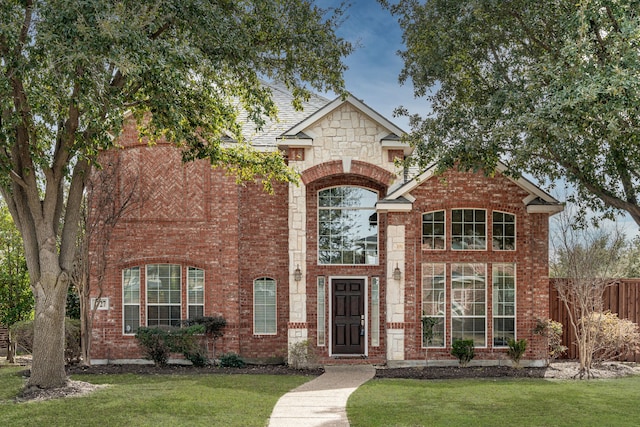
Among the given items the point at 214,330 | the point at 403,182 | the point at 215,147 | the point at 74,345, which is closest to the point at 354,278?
the point at 403,182

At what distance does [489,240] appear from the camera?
1628 centimetres

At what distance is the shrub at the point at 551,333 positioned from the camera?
1578 cm

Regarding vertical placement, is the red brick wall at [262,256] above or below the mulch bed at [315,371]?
above

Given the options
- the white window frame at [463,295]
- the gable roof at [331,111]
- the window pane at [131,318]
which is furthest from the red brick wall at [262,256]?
the white window frame at [463,295]

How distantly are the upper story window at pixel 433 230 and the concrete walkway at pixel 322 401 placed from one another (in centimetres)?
382

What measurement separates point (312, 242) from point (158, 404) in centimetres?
736

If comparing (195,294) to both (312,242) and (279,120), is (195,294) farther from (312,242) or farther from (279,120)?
(279,120)

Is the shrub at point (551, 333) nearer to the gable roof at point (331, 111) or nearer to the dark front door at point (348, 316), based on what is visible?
the dark front door at point (348, 316)

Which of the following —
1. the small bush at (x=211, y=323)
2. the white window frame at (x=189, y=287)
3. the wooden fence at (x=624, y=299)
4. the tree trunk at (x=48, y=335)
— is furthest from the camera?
the wooden fence at (x=624, y=299)

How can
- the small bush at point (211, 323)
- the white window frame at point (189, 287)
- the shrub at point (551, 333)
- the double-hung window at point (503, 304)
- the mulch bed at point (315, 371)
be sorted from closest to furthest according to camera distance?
the mulch bed at point (315, 371) < the shrub at point (551, 333) < the small bush at point (211, 323) < the double-hung window at point (503, 304) < the white window frame at point (189, 287)

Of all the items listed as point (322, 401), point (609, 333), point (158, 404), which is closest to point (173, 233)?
point (158, 404)

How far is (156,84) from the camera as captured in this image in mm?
9812

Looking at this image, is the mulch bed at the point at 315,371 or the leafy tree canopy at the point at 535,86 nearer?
the leafy tree canopy at the point at 535,86

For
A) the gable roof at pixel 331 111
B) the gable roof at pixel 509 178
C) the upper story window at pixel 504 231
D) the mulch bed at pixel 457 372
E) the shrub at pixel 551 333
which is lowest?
the mulch bed at pixel 457 372
